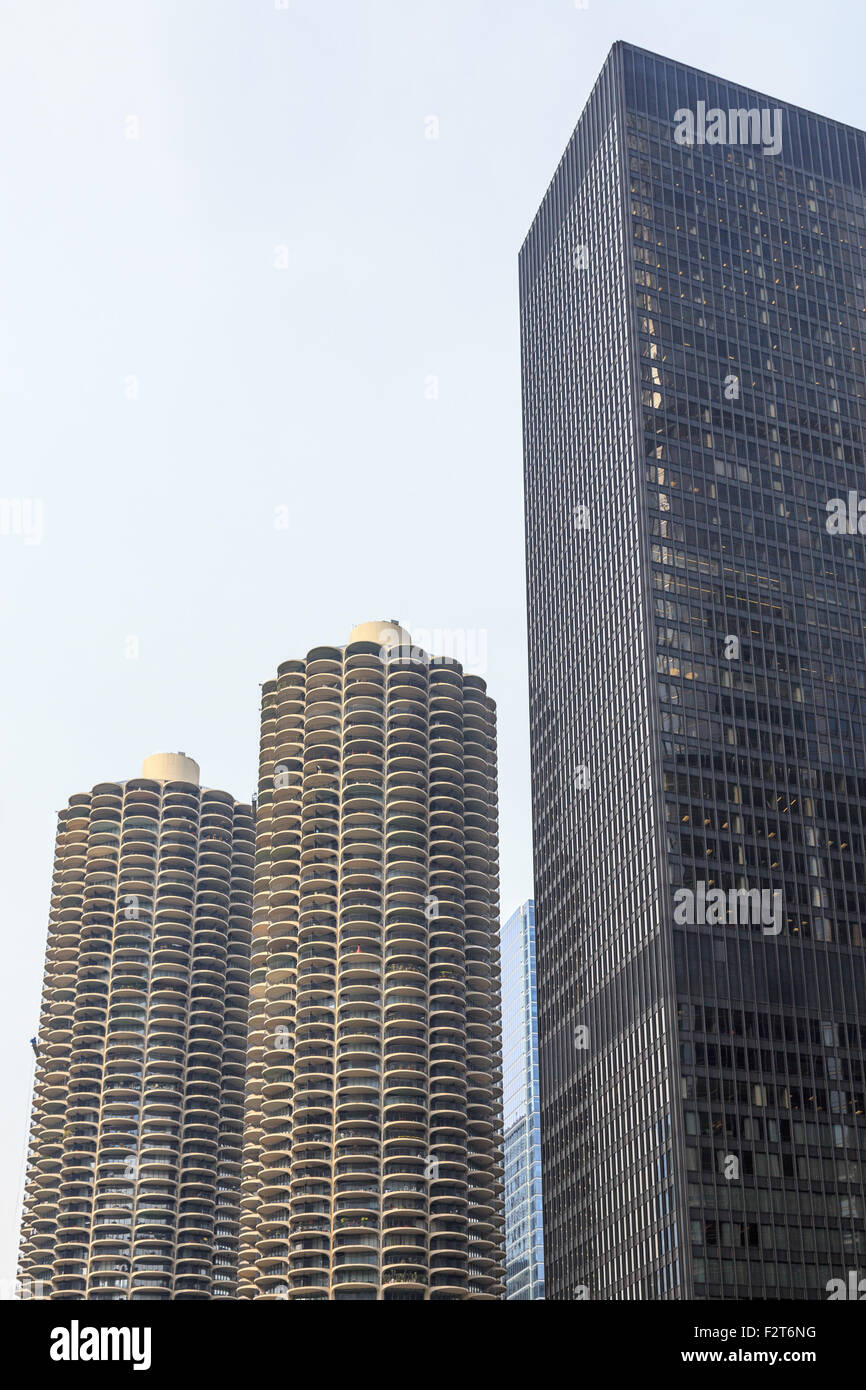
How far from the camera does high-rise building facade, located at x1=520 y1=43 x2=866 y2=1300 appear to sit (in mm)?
138750

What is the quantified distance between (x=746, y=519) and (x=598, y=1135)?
6539 centimetres

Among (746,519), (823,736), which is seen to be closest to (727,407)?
(746,519)

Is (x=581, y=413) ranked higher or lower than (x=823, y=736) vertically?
higher

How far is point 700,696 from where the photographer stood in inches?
6097

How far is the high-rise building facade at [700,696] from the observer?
455 feet

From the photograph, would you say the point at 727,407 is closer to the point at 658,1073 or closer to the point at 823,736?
the point at 823,736

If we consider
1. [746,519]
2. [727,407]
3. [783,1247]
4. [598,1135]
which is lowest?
[783,1247]
